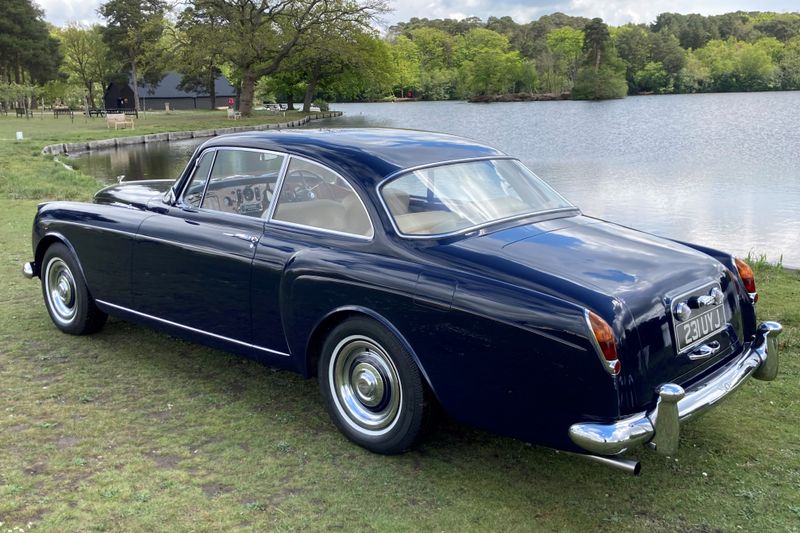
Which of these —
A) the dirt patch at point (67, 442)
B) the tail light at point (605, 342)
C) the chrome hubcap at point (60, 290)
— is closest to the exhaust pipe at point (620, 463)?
the tail light at point (605, 342)

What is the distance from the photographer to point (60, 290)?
219 inches

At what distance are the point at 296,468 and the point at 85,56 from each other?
94.0m

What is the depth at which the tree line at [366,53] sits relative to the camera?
164 feet

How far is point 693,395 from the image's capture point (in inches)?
126

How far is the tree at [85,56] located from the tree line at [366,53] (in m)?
0.17

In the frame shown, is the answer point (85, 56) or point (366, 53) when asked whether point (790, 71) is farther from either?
point (85, 56)

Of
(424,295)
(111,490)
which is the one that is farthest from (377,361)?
(111,490)

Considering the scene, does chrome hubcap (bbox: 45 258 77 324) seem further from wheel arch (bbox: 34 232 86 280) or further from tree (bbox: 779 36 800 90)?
tree (bbox: 779 36 800 90)

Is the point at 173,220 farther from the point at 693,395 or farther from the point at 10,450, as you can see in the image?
the point at 693,395

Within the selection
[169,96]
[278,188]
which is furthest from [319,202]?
[169,96]

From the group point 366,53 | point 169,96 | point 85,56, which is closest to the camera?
point 366,53

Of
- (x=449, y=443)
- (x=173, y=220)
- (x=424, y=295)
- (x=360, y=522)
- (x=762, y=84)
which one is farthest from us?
(x=762, y=84)

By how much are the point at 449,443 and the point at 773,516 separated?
5.04 feet

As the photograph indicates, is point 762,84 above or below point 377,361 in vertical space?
above
